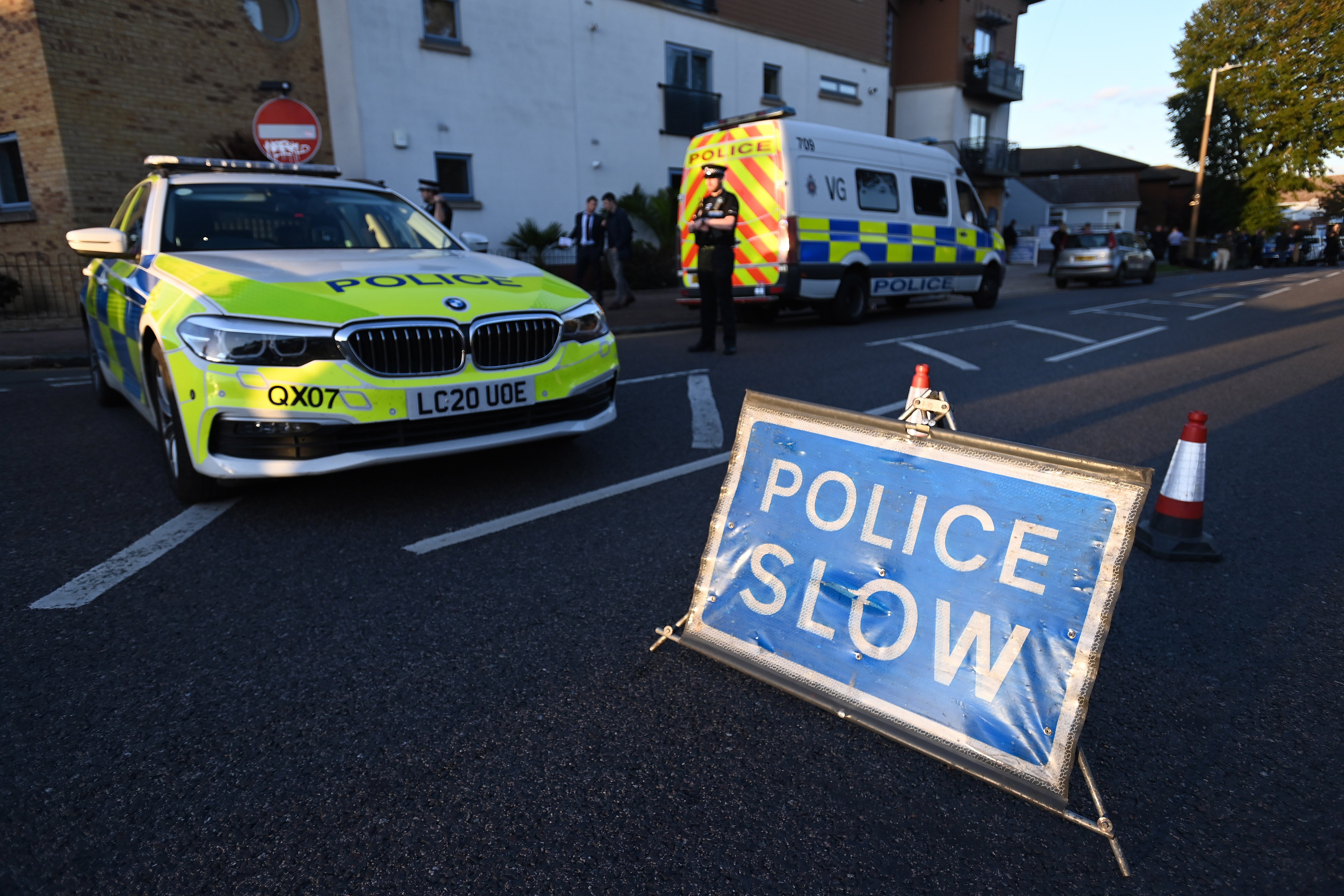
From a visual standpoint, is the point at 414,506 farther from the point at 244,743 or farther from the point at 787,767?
the point at 787,767

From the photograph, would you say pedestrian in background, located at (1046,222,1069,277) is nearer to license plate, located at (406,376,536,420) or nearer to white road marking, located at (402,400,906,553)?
white road marking, located at (402,400,906,553)

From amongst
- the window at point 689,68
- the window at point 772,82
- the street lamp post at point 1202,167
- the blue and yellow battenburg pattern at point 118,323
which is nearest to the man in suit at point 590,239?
the window at point 689,68

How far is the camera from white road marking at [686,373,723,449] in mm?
5496

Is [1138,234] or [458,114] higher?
[458,114]

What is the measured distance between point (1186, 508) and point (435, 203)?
10571mm

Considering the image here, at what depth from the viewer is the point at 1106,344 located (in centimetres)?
1043

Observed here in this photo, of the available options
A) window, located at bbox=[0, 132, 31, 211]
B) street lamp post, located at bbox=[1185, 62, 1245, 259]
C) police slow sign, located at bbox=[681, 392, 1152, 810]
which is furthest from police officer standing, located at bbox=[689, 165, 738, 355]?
street lamp post, located at bbox=[1185, 62, 1245, 259]

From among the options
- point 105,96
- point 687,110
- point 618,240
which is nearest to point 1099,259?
point 687,110

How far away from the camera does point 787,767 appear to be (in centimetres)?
220

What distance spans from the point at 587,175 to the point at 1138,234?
18.7 meters

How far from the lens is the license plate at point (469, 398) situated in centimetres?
382

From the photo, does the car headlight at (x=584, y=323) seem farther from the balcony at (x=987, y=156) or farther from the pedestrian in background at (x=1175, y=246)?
the pedestrian in background at (x=1175, y=246)

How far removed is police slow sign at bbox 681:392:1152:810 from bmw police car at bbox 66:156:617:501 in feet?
5.66

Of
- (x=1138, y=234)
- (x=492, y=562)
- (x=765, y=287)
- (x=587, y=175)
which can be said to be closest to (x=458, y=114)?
(x=587, y=175)
